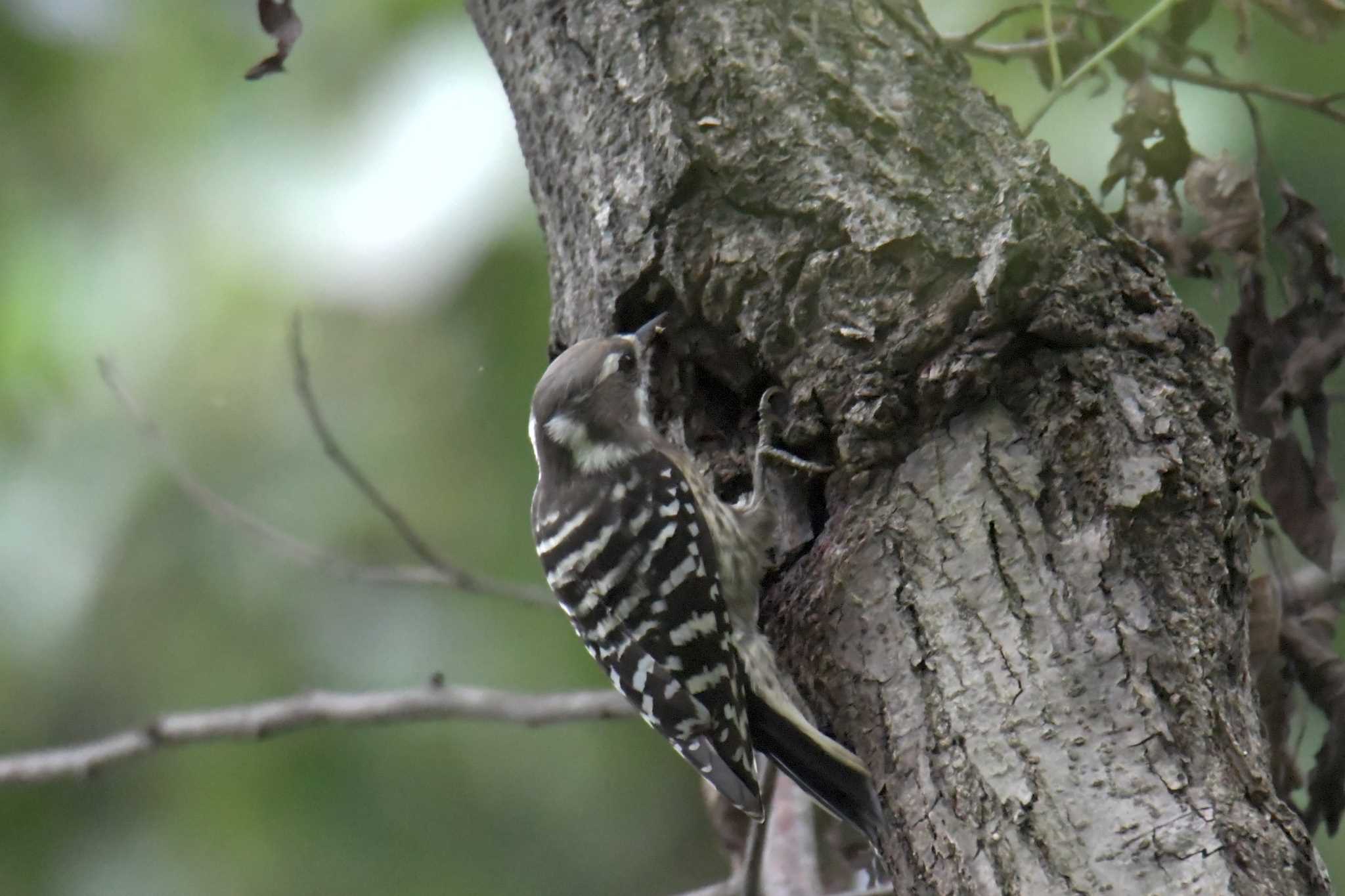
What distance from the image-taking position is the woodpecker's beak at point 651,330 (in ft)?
9.73

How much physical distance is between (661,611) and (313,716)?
3.31 feet

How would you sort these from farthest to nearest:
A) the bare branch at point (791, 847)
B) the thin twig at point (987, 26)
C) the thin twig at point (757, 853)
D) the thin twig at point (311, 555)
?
the thin twig at point (311, 555), the bare branch at point (791, 847), the thin twig at point (987, 26), the thin twig at point (757, 853)

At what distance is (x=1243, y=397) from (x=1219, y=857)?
1189 mm

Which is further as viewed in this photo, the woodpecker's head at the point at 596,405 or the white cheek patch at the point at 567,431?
the white cheek patch at the point at 567,431

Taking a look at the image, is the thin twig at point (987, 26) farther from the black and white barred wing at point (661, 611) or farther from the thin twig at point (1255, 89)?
the black and white barred wing at point (661, 611)

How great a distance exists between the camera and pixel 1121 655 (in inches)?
83.5

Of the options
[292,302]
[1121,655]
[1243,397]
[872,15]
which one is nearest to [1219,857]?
[1121,655]

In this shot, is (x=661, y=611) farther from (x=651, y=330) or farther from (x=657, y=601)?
(x=651, y=330)

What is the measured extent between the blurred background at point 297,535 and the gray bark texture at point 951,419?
198 cm

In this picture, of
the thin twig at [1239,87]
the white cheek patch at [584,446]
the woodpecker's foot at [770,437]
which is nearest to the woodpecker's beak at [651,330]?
the woodpecker's foot at [770,437]

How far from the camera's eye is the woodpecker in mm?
2994

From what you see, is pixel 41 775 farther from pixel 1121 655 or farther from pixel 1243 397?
pixel 1243 397

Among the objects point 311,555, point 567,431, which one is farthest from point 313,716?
point 567,431

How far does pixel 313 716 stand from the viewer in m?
3.51
